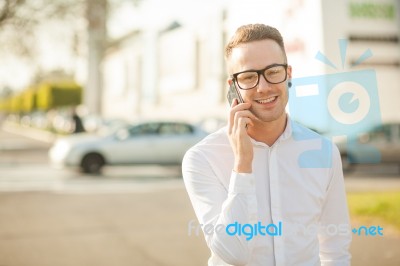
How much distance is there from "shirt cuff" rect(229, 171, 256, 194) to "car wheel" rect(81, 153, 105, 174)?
38.6 feet

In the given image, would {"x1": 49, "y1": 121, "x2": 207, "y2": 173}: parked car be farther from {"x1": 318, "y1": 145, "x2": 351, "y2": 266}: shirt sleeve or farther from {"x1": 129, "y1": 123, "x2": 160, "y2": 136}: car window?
{"x1": 318, "y1": 145, "x2": 351, "y2": 266}: shirt sleeve

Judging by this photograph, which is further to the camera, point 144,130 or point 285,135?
point 144,130

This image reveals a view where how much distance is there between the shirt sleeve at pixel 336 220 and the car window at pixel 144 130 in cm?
1142

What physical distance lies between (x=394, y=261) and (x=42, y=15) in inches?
743

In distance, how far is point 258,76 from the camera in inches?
66.7

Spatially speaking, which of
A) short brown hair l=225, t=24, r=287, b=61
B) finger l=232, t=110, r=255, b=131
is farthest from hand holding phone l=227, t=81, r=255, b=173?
short brown hair l=225, t=24, r=287, b=61

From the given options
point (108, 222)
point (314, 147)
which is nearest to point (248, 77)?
point (314, 147)

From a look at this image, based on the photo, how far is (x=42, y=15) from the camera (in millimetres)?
20562

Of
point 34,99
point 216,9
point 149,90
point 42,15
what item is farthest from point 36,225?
point 34,99

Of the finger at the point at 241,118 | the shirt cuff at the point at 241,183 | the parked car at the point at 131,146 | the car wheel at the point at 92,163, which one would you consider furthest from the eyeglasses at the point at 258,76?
the car wheel at the point at 92,163

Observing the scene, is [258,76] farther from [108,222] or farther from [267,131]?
[108,222]

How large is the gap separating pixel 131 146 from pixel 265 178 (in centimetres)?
1143

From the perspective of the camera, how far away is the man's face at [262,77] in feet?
5.48

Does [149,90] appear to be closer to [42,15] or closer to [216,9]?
[216,9]
